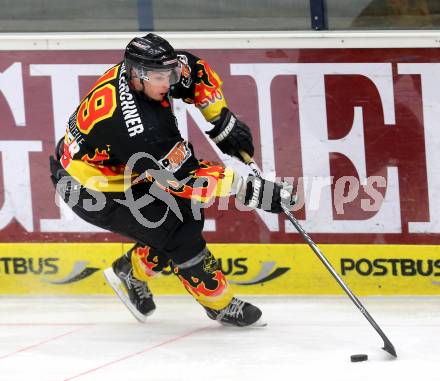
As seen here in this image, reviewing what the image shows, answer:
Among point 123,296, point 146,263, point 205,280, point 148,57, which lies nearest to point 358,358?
point 205,280

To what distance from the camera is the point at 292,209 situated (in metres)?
5.20

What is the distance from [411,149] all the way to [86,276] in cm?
175

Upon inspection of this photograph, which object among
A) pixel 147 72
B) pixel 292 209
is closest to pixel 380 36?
pixel 292 209

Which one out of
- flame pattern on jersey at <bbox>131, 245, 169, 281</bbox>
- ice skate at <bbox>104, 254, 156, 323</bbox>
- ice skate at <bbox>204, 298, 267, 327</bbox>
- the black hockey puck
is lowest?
the black hockey puck

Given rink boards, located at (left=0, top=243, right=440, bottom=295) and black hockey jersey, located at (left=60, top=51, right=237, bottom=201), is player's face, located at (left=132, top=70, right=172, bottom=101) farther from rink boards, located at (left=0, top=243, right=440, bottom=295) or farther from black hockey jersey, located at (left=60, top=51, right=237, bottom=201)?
rink boards, located at (left=0, top=243, right=440, bottom=295)

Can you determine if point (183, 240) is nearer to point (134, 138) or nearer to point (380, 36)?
point (134, 138)

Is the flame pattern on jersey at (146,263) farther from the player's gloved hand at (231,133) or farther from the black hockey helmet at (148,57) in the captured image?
the black hockey helmet at (148,57)

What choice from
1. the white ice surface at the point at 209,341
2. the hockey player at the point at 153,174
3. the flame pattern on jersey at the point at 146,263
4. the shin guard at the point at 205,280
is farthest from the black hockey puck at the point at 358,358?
the flame pattern on jersey at the point at 146,263

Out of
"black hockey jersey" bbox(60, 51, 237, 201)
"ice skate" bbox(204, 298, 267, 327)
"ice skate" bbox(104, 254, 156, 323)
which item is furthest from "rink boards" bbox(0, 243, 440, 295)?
"black hockey jersey" bbox(60, 51, 237, 201)

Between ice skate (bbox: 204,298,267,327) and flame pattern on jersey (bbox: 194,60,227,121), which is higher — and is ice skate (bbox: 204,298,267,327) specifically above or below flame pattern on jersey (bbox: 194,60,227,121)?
below

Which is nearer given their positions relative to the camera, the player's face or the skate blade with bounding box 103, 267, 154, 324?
the player's face

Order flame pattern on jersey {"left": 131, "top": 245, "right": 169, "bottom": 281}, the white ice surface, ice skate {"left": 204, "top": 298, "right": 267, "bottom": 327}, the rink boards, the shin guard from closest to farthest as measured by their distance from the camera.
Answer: the white ice surface
the shin guard
ice skate {"left": 204, "top": 298, "right": 267, "bottom": 327}
flame pattern on jersey {"left": 131, "top": 245, "right": 169, "bottom": 281}
the rink boards

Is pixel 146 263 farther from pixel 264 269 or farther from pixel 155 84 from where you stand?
pixel 155 84

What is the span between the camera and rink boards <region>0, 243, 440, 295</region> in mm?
5109
